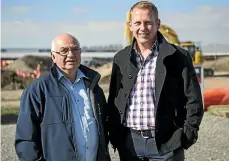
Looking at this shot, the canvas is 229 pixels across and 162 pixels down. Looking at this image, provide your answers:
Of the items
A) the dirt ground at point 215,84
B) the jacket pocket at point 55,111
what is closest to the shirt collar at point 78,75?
the jacket pocket at point 55,111

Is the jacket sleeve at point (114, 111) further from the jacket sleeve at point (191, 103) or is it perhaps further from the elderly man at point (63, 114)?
the jacket sleeve at point (191, 103)

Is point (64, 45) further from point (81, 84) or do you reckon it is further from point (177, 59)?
point (177, 59)

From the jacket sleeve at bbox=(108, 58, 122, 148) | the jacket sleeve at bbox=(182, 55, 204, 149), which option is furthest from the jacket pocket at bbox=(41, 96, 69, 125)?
the jacket sleeve at bbox=(182, 55, 204, 149)

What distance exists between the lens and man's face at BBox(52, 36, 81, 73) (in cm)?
262

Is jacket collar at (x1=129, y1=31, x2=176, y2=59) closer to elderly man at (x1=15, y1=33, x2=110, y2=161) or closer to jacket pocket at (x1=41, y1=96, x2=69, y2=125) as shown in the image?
elderly man at (x1=15, y1=33, x2=110, y2=161)

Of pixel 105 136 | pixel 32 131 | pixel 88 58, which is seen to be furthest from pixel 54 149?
pixel 88 58

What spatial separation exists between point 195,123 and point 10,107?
10.9m

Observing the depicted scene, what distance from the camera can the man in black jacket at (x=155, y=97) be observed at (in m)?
2.75

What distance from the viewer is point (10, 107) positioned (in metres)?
13.0

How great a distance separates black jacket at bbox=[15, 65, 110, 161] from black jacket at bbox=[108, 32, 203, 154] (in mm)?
441

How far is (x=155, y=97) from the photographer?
9.03 feet

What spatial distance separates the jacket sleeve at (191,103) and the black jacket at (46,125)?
0.77 meters

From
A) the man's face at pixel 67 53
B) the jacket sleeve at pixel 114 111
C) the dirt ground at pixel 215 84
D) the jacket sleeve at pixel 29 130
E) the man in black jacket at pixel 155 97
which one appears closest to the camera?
the jacket sleeve at pixel 29 130

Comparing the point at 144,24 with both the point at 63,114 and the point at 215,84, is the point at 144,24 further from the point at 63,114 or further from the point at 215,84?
the point at 215,84
